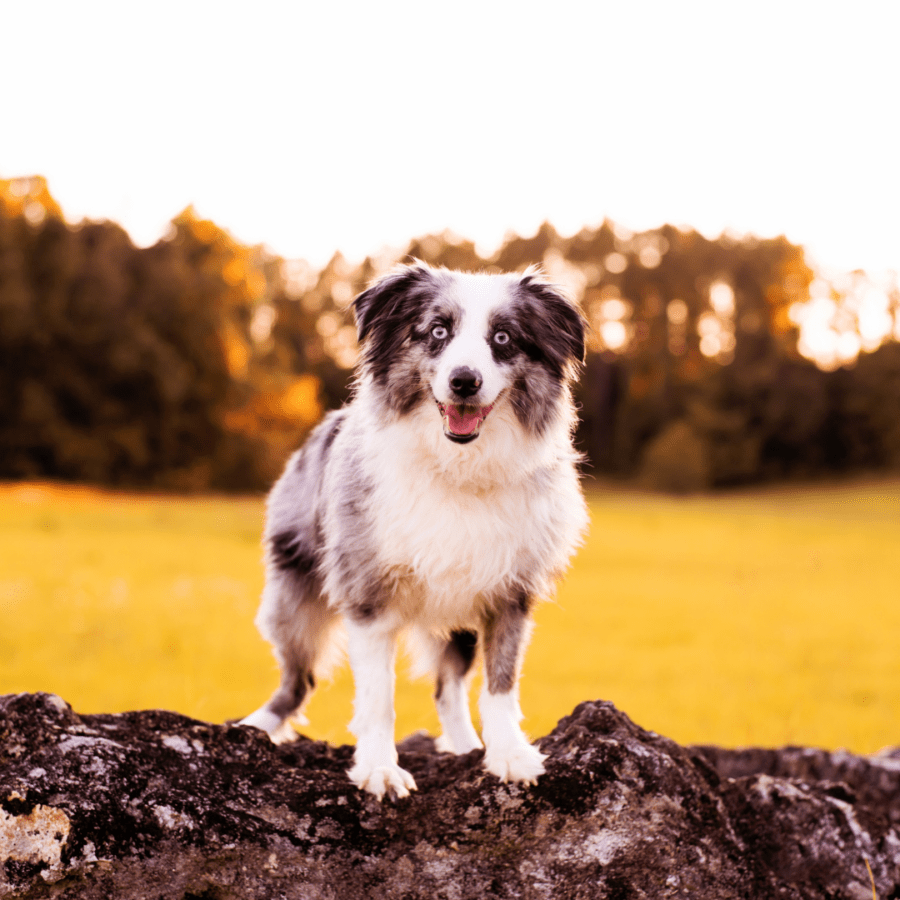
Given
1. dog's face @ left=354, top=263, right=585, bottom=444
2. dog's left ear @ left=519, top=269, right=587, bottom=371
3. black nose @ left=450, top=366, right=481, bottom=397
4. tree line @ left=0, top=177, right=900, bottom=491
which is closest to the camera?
black nose @ left=450, top=366, right=481, bottom=397

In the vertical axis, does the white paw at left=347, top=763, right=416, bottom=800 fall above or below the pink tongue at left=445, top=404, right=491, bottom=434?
below

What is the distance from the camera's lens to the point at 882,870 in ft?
11.0

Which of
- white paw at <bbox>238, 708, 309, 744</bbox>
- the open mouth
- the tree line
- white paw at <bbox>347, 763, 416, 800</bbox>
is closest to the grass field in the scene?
white paw at <bbox>238, 708, 309, 744</bbox>

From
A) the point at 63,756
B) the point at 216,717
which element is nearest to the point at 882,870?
the point at 63,756

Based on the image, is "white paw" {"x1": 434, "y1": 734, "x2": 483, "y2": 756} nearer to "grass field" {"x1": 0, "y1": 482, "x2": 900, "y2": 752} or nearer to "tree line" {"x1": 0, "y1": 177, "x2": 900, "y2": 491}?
"grass field" {"x1": 0, "y1": 482, "x2": 900, "y2": 752}

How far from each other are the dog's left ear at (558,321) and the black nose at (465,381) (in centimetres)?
51

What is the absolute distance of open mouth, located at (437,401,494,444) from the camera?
332cm

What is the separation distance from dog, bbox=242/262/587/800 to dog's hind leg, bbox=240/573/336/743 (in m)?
0.51

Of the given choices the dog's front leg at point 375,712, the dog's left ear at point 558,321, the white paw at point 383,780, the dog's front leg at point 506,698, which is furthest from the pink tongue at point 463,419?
the white paw at point 383,780

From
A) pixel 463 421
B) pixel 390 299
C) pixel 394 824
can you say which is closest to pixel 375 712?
pixel 394 824

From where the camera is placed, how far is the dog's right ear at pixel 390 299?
12.2 feet

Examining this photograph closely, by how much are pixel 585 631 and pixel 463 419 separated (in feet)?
30.7

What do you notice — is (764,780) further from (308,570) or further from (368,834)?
(308,570)

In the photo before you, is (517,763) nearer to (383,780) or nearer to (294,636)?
(383,780)
